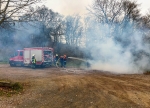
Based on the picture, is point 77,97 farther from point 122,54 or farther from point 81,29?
point 81,29

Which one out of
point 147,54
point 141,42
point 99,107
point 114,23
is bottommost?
point 99,107

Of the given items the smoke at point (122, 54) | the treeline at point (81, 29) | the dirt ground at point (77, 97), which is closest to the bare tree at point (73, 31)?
the treeline at point (81, 29)

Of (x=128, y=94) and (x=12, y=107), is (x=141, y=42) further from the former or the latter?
(x=12, y=107)

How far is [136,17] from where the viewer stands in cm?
3409

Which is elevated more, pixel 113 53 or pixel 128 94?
pixel 113 53

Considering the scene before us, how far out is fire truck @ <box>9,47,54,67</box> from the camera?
24531 mm

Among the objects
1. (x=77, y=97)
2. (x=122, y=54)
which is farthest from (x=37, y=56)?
(x=77, y=97)

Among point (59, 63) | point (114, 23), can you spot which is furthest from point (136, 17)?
point (59, 63)

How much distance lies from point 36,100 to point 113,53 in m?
15.5

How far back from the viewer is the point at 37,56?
24.8 m

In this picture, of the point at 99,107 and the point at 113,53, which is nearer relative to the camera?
the point at 99,107

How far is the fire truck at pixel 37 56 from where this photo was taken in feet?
80.5

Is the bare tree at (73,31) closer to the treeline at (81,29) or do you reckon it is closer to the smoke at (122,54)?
the treeline at (81,29)

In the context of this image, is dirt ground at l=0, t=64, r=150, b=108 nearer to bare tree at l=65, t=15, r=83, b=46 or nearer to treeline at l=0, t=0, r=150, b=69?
treeline at l=0, t=0, r=150, b=69
